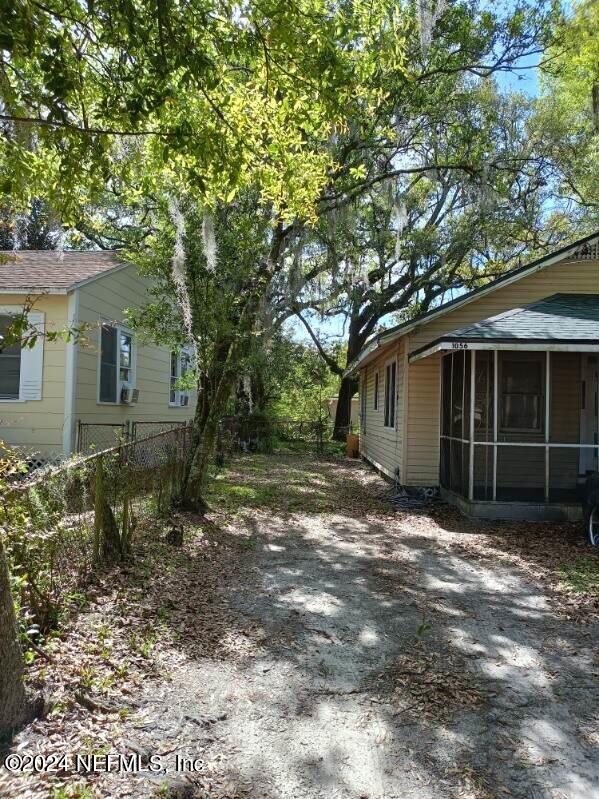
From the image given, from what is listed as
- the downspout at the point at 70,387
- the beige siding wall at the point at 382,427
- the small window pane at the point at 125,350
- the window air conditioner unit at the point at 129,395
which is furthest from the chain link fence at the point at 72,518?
the small window pane at the point at 125,350

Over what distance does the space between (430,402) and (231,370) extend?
14.7 feet

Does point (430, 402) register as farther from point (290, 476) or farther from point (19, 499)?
point (19, 499)

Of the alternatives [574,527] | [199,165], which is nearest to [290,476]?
[574,527]

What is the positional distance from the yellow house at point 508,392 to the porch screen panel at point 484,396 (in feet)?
0.06

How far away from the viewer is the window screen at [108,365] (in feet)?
39.0

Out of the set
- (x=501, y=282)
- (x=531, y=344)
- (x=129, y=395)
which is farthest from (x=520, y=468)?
(x=129, y=395)

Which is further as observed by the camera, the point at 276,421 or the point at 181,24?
the point at 276,421

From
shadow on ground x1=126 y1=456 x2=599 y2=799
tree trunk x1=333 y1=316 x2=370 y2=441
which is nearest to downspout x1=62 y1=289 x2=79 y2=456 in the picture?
shadow on ground x1=126 y1=456 x2=599 y2=799

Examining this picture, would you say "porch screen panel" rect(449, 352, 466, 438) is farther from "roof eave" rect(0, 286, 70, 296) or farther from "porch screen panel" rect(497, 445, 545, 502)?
"roof eave" rect(0, 286, 70, 296)

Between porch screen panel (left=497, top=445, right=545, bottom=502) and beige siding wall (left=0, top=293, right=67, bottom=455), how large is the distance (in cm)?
790

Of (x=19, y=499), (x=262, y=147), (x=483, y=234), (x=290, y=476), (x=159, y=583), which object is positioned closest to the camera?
(x=19, y=499)

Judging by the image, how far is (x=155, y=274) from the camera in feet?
36.6

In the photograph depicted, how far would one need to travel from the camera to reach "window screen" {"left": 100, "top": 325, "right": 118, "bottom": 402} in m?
11.9

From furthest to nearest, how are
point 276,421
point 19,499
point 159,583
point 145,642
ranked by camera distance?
1. point 276,421
2. point 159,583
3. point 145,642
4. point 19,499
